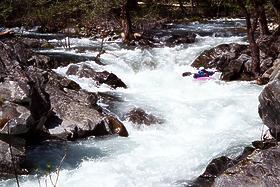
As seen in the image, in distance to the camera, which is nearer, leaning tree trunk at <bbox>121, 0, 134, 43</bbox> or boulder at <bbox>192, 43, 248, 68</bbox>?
boulder at <bbox>192, 43, 248, 68</bbox>

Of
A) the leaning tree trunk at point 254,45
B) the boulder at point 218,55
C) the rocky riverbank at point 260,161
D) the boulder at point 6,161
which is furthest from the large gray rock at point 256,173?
the boulder at point 218,55

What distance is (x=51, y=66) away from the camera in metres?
14.4

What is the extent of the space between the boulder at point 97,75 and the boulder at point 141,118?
2571 mm

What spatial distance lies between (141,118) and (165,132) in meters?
0.75

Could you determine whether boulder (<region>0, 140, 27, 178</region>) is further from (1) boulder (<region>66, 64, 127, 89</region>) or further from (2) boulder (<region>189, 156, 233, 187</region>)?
(1) boulder (<region>66, 64, 127, 89</region>)

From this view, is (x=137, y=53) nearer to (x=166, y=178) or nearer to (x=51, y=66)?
(x=51, y=66)

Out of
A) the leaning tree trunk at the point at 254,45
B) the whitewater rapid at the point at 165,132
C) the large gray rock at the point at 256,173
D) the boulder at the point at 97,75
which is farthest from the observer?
the boulder at the point at 97,75

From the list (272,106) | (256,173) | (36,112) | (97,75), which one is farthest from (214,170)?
(97,75)

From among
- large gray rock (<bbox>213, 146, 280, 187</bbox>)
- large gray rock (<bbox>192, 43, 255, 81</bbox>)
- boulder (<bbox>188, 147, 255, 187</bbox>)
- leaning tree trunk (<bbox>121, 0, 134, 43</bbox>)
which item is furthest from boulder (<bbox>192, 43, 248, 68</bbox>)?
large gray rock (<bbox>213, 146, 280, 187</bbox>)

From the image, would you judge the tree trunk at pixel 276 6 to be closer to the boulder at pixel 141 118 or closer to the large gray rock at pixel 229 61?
→ the large gray rock at pixel 229 61

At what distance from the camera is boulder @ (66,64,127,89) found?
13281mm

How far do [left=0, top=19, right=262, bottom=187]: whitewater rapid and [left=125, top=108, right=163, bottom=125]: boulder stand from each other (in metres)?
0.16

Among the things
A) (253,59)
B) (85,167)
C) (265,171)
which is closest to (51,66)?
(253,59)

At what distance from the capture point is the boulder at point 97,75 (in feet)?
43.6
